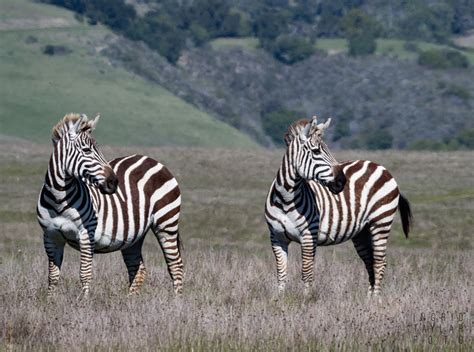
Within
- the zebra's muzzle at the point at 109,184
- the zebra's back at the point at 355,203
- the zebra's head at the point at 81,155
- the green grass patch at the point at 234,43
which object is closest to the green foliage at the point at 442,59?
the green grass patch at the point at 234,43

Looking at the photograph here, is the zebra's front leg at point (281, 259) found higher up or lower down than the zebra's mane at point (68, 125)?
lower down

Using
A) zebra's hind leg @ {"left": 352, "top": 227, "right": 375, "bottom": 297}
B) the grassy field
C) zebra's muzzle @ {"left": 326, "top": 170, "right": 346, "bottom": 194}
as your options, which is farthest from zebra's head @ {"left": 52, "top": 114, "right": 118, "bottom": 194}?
zebra's hind leg @ {"left": 352, "top": 227, "right": 375, "bottom": 297}

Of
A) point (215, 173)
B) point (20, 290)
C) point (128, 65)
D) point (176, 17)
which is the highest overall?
point (176, 17)

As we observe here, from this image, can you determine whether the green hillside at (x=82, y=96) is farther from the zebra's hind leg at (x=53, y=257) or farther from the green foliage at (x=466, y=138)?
the zebra's hind leg at (x=53, y=257)

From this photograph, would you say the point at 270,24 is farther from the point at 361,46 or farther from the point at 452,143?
the point at 452,143

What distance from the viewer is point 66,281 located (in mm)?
14672

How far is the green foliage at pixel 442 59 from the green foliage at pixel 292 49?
50.1 ft

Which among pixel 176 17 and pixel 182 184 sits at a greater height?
pixel 176 17

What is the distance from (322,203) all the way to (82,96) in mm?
96992

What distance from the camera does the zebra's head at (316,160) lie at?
13516 mm

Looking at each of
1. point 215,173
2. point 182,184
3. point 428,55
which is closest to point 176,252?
point 182,184

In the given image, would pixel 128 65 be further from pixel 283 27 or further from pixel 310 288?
pixel 310 288

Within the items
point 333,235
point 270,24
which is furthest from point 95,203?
point 270,24

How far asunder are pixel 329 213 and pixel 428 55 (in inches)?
5344
